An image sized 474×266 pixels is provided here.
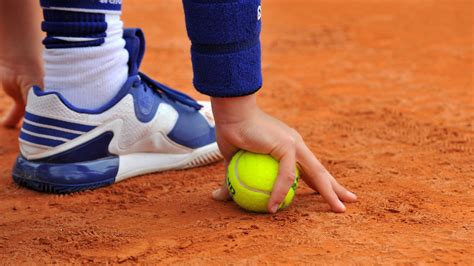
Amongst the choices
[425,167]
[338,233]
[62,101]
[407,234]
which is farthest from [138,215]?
[425,167]

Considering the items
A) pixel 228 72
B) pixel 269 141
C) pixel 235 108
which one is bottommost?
pixel 269 141

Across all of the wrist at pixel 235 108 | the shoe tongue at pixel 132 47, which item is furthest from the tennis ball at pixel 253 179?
the shoe tongue at pixel 132 47

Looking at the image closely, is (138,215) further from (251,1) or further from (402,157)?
(402,157)

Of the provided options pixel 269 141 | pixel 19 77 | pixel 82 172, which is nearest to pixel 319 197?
pixel 269 141

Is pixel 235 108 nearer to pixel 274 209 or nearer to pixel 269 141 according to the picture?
pixel 269 141

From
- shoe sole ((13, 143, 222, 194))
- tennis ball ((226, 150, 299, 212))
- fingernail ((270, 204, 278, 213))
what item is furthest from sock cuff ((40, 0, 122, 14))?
fingernail ((270, 204, 278, 213))

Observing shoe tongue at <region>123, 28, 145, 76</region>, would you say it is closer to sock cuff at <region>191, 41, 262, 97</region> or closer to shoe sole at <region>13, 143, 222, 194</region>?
shoe sole at <region>13, 143, 222, 194</region>

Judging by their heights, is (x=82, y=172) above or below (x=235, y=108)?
below
